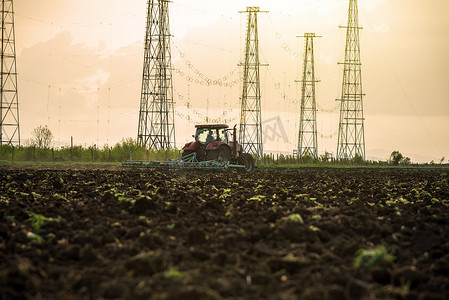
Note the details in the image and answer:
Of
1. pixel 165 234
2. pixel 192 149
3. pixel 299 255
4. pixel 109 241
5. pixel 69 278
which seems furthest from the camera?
pixel 192 149

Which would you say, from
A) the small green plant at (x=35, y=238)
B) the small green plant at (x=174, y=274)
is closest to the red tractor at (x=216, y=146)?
the small green plant at (x=35, y=238)

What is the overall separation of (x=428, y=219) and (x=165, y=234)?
15.2ft

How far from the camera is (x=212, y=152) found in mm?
24594

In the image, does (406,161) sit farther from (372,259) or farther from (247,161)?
(372,259)

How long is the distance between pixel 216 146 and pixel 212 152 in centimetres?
39

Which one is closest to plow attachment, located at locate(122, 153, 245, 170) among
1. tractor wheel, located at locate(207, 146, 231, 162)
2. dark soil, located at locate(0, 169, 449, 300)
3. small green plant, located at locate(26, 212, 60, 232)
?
tractor wheel, located at locate(207, 146, 231, 162)

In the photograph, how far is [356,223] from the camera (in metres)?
7.96

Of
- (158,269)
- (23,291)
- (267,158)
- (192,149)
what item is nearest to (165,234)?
(158,269)

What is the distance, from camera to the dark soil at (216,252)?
4.62 meters

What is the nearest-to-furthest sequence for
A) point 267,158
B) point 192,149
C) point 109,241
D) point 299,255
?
point 299,255
point 109,241
point 192,149
point 267,158

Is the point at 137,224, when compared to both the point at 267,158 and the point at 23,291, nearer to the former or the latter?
the point at 23,291

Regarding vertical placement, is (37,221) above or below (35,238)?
above

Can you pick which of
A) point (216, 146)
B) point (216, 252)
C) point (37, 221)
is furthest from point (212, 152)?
point (216, 252)

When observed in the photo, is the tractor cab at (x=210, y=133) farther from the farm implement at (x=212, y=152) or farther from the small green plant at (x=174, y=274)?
the small green plant at (x=174, y=274)
